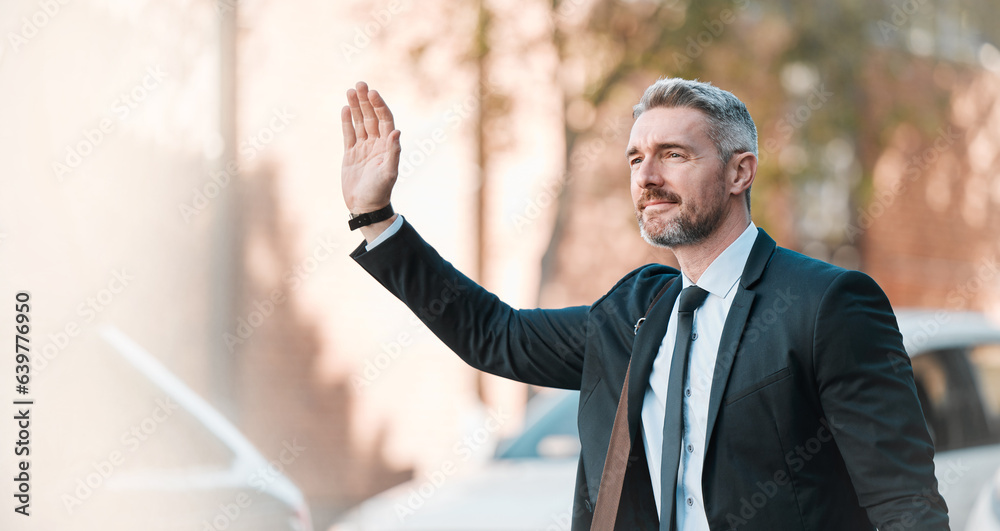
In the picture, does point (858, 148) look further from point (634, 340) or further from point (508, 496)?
point (634, 340)

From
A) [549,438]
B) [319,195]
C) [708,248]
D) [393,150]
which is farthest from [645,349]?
[319,195]

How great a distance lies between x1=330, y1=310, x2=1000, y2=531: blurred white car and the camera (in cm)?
424

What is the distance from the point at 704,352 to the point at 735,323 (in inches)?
4.2

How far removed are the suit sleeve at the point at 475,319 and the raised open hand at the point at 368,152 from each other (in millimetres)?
110

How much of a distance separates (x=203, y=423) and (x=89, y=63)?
2.27 meters
